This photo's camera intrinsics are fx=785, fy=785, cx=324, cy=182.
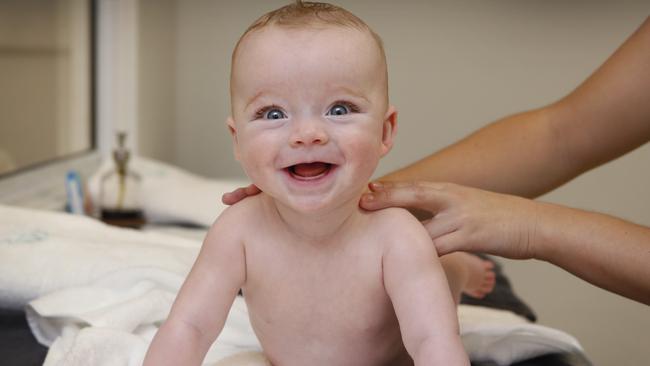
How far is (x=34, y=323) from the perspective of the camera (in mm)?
1098

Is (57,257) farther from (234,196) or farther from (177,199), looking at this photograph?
(177,199)

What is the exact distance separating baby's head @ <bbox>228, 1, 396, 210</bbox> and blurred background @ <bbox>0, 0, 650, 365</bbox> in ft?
5.89

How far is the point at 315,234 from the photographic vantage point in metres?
0.90

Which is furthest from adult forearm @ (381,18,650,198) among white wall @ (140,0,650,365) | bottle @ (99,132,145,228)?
white wall @ (140,0,650,365)

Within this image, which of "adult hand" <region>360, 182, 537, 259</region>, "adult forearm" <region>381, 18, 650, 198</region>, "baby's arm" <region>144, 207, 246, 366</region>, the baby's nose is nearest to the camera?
the baby's nose

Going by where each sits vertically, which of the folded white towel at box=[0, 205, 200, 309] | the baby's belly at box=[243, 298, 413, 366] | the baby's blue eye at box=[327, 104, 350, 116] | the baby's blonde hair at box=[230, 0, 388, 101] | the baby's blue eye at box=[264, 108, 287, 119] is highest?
the baby's blonde hair at box=[230, 0, 388, 101]

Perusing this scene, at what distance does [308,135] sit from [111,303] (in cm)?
52

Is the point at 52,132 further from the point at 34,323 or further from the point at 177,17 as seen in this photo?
the point at 34,323

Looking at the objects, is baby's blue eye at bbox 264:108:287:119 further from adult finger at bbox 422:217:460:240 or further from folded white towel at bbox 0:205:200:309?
folded white towel at bbox 0:205:200:309

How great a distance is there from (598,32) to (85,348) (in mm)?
2650

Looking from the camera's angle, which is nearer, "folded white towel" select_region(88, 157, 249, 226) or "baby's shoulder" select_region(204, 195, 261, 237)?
"baby's shoulder" select_region(204, 195, 261, 237)

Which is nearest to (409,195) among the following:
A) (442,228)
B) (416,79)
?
(442,228)

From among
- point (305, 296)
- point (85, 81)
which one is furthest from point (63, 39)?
point (305, 296)

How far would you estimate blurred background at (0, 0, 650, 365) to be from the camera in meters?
2.70
